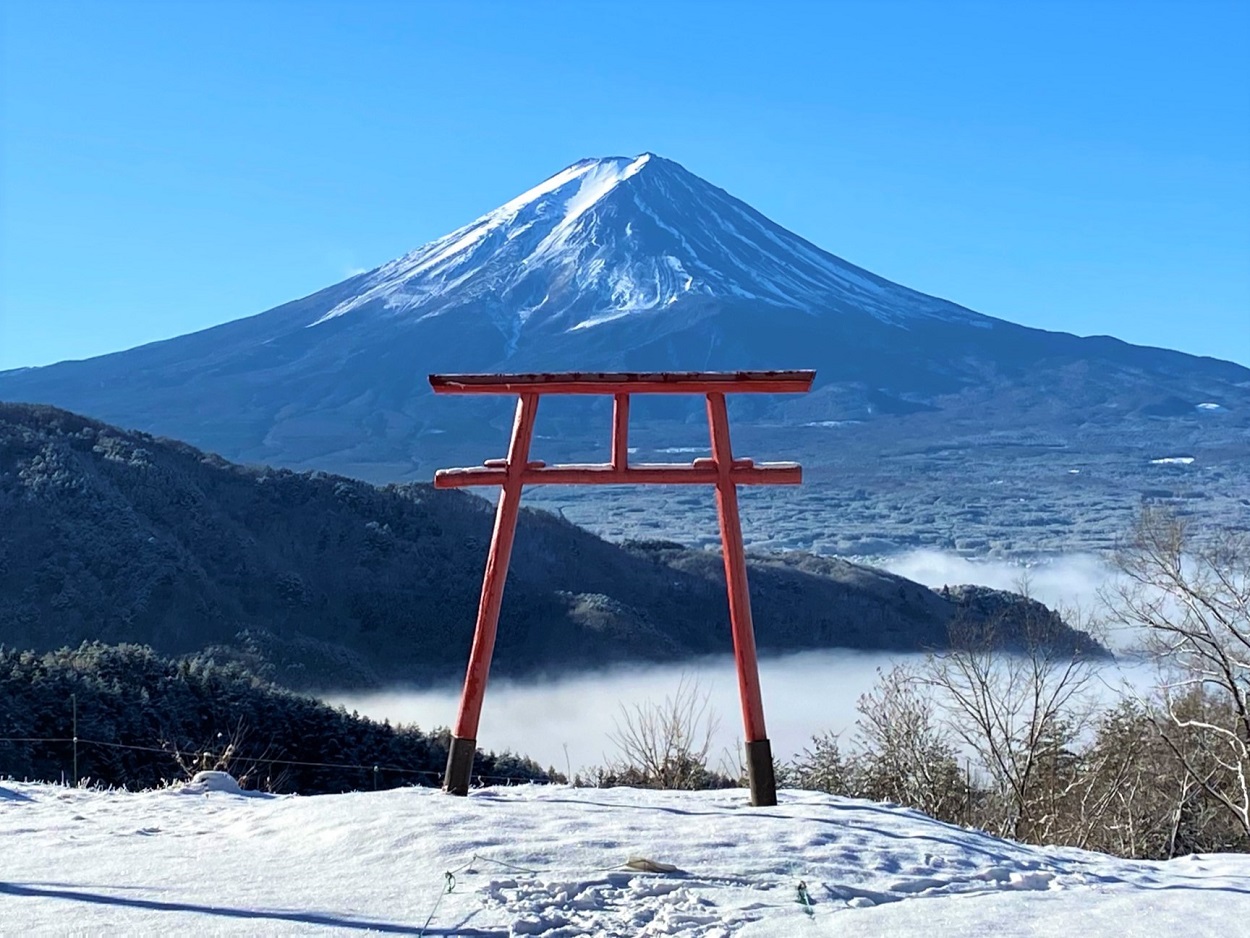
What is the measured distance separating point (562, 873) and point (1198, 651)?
1149 centimetres

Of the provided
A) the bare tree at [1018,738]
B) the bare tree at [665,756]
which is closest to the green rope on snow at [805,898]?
the bare tree at [665,756]

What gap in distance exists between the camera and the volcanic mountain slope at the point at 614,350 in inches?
3701

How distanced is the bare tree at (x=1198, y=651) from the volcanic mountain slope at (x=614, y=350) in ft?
203

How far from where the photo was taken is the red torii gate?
735 centimetres

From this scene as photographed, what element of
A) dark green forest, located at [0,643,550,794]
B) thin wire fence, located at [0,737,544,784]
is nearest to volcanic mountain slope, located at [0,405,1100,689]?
dark green forest, located at [0,643,550,794]

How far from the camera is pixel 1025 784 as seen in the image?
13273mm

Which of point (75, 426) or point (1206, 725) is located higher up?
point (75, 426)

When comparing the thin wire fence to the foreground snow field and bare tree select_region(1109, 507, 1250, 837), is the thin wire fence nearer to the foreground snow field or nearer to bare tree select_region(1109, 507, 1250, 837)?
the foreground snow field

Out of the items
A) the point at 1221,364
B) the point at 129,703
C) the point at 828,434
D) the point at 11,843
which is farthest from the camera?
the point at 1221,364

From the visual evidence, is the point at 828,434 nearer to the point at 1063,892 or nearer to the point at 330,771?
the point at 330,771

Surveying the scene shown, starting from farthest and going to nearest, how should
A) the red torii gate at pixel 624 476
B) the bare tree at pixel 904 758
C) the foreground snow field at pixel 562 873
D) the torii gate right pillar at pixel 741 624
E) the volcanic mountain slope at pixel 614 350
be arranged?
1. the volcanic mountain slope at pixel 614 350
2. the bare tree at pixel 904 758
3. the red torii gate at pixel 624 476
4. the torii gate right pillar at pixel 741 624
5. the foreground snow field at pixel 562 873

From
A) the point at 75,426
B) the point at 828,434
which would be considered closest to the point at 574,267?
the point at 828,434

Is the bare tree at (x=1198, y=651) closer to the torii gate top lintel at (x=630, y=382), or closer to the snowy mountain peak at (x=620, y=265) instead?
the torii gate top lintel at (x=630, y=382)

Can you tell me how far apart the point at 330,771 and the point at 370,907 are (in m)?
10.4
